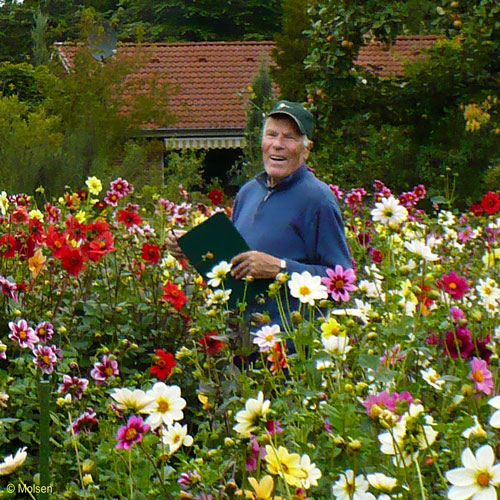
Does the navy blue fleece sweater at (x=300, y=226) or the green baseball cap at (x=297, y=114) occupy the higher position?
the green baseball cap at (x=297, y=114)

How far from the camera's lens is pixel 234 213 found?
12.0 feet

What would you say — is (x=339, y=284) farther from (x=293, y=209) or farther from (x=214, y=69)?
(x=214, y=69)

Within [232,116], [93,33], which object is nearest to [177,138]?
[232,116]

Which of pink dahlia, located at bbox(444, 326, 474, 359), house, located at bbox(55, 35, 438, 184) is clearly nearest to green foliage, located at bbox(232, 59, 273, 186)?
house, located at bbox(55, 35, 438, 184)

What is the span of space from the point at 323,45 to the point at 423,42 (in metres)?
14.3

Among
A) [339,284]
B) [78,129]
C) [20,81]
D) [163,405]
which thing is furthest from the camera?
[20,81]

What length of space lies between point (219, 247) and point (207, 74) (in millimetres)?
21141

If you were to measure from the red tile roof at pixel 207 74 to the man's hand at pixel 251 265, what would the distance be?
752 inches

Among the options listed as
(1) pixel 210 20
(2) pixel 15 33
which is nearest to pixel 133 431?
(1) pixel 210 20

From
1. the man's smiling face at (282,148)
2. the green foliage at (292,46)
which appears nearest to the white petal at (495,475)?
the man's smiling face at (282,148)

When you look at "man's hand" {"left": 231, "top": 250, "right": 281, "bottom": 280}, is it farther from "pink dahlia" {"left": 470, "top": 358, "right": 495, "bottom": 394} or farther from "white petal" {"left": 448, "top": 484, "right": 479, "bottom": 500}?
"white petal" {"left": 448, "top": 484, "right": 479, "bottom": 500}

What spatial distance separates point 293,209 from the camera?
11.1 ft

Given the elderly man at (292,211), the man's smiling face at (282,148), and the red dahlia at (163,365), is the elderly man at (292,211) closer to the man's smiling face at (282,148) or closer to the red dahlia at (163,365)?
the man's smiling face at (282,148)

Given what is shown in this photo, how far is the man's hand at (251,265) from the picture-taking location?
298 centimetres
